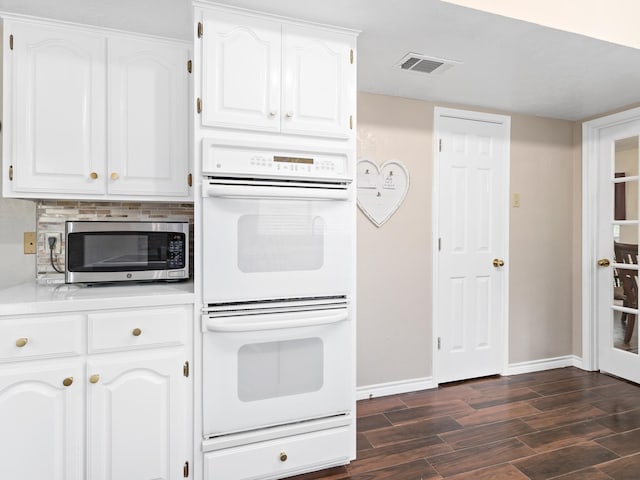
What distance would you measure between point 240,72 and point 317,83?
0.38 meters

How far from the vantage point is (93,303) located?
5.27 ft

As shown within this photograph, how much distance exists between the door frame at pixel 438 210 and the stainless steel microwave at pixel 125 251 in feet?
6.21

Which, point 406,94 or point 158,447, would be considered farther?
point 406,94

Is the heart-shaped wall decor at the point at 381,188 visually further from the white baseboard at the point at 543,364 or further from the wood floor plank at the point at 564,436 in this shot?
the white baseboard at the point at 543,364

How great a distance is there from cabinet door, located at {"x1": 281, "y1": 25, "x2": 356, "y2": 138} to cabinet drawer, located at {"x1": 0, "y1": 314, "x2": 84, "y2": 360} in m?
1.30

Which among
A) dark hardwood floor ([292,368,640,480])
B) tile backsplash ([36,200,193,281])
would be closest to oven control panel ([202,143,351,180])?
tile backsplash ([36,200,193,281])

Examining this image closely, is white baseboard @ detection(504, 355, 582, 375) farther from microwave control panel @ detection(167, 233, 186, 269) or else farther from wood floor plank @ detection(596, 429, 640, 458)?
microwave control panel @ detection(167, 233, 186, 269)

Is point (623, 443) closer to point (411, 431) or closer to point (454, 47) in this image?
point (411, 431)

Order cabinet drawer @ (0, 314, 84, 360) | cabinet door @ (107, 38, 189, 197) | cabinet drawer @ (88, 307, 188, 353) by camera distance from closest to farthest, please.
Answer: cabinet drawer @ (0, 314, 84, 360) → cabinet drawer @ (88, 307, 188, 353) → cabinet door @ (107, 38, 189, 197)

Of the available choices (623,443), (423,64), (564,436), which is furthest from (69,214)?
(623,443)

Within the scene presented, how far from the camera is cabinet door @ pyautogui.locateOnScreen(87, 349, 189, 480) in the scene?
1.62m

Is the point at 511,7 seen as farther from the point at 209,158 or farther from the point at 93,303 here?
the point at 93,303

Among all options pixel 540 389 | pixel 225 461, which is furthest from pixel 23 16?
pixel 540 389

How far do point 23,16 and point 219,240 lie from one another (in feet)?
4.76
